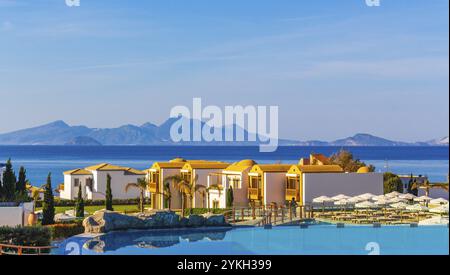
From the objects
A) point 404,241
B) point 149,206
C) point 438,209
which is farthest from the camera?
point 149,206

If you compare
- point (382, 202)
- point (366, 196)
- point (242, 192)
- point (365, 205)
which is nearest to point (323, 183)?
point (366, 196)

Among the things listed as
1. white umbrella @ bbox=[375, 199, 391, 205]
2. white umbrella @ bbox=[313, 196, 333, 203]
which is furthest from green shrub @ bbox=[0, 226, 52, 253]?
white umbrella @ bbox=[375, 199, 391, 205]

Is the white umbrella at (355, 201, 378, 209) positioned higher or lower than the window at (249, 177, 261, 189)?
lower

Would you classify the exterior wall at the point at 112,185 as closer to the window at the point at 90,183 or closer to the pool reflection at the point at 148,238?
the window at the point at 90,183

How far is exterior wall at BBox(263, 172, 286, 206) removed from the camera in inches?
1679

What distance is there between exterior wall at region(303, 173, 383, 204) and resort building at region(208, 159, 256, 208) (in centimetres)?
442

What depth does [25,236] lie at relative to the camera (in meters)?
26.3

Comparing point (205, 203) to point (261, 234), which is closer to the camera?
point (261, 234)

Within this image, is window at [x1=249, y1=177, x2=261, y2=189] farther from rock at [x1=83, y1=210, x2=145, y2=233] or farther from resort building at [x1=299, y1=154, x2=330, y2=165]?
rock at [x1=83, y1=210, x2=145, y2=233]

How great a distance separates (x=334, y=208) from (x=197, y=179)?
9689mm
